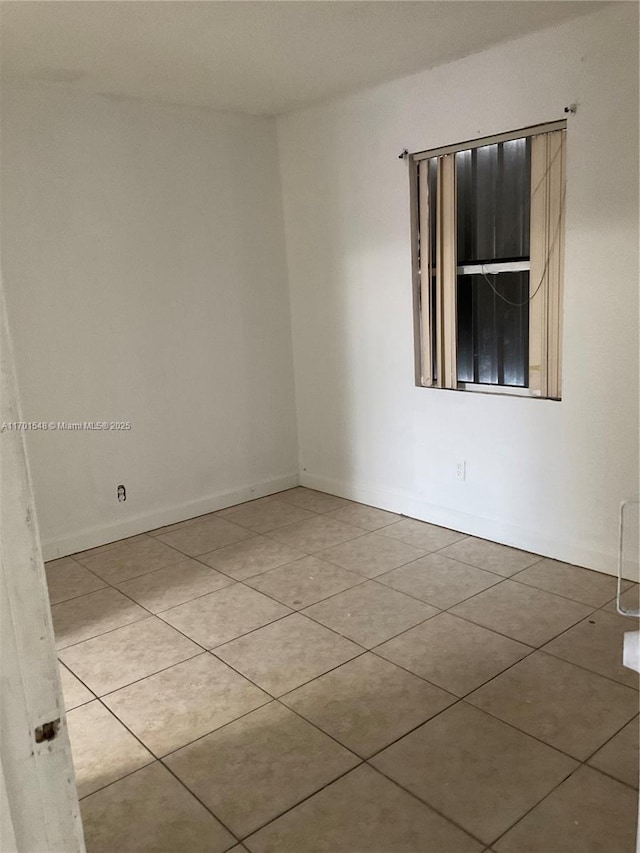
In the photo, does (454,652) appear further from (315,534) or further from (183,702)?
(315,534)

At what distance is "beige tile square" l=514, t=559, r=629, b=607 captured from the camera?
10.1 feet

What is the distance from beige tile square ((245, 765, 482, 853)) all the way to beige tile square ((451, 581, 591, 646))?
999mm

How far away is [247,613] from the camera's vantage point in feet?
10.2

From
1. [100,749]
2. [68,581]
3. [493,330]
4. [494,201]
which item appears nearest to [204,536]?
[68,581]

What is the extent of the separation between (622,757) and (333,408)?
9.35 ft

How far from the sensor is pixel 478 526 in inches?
150

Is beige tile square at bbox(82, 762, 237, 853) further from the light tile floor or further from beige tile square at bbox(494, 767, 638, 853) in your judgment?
beige tile square at bbox(494, 767, 638, 853)

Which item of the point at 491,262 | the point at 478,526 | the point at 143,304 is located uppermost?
the point at 491,262

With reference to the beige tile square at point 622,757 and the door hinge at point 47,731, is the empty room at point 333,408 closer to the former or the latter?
the beige tile square at point 622,757

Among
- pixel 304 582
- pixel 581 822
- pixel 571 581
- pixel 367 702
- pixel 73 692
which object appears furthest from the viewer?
pixel 304 582

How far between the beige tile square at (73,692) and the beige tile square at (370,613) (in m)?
0.96

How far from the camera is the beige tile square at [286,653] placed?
8.47 feet

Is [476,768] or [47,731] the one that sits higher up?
[47,731]

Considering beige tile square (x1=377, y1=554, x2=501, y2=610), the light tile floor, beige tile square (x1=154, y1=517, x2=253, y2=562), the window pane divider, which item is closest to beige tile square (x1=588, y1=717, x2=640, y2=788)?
the light tile floor
